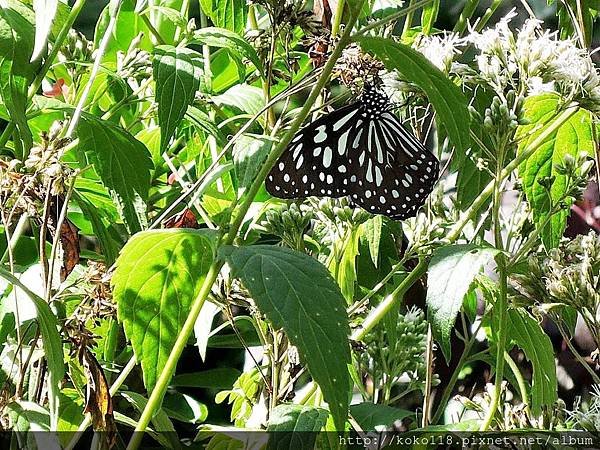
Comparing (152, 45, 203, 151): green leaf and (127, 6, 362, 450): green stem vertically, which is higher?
(152, 45, 203, 151): green leaf

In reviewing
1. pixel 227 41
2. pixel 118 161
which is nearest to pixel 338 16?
pixel 227 41

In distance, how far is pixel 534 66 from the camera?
0.66 metres

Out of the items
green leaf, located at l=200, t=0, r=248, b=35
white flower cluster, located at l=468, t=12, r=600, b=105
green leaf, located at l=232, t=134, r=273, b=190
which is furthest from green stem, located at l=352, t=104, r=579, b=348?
green leaf, located at l=200, t=0, r=248, b=35

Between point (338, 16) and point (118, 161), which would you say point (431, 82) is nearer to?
point (338, 16)

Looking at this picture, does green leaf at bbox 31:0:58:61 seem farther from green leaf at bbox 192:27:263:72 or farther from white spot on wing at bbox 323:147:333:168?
white spot on wing at bbox 323:147:333:168

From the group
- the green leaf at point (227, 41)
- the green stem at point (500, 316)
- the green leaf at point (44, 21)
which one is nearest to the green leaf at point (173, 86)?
the green leaf at point (227, 41)

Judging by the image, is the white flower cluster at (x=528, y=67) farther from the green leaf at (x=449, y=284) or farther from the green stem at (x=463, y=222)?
the green leaf at (x=449, y=284)

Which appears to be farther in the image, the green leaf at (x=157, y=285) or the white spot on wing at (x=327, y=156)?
the white spot on wing at (x=327, y=156)

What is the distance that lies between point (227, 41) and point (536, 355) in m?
0.36

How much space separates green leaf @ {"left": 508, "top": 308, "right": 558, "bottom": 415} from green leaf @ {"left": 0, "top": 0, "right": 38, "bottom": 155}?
42 cm

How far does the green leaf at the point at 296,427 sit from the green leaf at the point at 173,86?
8.5 inches

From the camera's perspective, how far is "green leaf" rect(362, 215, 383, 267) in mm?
745

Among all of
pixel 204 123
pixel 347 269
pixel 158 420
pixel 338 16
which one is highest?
Answer: pixel 338 16

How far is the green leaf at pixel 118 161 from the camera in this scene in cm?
65
